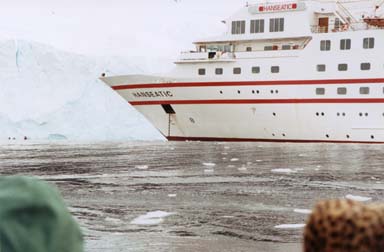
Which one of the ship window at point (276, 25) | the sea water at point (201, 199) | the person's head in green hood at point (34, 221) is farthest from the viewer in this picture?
the ship window at point (276, 25)

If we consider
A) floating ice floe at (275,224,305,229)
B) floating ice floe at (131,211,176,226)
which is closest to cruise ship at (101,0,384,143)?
floating ice floe at (131,211,176,226)

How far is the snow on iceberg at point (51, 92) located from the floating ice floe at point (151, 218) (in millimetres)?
26099

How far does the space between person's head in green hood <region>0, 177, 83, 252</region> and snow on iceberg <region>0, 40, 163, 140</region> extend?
107ft

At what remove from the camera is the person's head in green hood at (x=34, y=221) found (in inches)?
28.4

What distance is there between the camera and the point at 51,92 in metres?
36.2

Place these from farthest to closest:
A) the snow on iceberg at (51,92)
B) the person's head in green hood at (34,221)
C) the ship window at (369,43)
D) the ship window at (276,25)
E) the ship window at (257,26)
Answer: the snow on iceberg at (51,92)
the ship window at (257,26)
the ship window at (276,25)
the ship window at (369,43)
the person's head in green hood at (34,221)

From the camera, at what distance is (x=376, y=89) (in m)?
26.8

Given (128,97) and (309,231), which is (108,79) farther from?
(309,231)

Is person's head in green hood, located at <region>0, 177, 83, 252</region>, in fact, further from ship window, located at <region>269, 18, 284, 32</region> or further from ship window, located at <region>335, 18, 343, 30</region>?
ship window, located at <region>335, 18, 343, 30</region>

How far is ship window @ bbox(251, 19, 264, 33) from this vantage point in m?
29.5

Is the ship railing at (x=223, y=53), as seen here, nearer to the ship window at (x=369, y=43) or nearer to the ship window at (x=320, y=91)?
the ship window at (x=320, y=91)

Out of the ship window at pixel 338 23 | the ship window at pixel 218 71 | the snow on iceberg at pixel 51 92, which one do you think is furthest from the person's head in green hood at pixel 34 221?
the snow on iceberg at pixel 51 92

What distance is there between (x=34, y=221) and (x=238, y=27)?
29.8 m

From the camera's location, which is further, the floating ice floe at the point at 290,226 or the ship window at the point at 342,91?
the ship window at the point at 342,91
